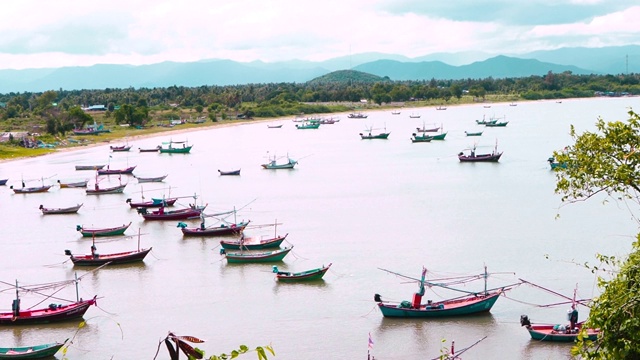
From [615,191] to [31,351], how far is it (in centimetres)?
1372

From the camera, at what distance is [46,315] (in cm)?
2019

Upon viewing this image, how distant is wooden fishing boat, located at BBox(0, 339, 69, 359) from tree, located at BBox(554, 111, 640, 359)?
497 inches

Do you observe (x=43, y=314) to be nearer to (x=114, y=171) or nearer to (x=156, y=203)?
(x=156, y=203)

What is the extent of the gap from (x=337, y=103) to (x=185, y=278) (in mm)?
114490

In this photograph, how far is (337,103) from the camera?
138m

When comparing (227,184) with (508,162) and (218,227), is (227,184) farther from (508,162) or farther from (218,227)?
(508,162)

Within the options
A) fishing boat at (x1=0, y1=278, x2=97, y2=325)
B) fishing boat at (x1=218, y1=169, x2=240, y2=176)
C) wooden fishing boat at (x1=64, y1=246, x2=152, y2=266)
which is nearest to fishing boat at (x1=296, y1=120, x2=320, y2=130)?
fishing boat at (x1=218, y1=169, x2=240, y2=176)

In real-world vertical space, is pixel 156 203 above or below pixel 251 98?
below

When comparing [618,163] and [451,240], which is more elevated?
[618,163]

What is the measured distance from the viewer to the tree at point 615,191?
8.83 metres

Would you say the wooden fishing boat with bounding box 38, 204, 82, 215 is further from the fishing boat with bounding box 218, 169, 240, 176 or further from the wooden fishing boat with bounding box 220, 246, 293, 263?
the wooden fishing boat with bounding box 220, 246, 293, 263

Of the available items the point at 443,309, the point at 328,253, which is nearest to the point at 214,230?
the point at 328,253

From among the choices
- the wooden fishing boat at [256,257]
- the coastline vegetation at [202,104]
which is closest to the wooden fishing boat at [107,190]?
the coastline vegetation at [202,104]

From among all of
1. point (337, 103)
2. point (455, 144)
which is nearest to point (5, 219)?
point (455, 144)
